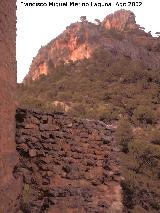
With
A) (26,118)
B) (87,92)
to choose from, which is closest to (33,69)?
(87,92)

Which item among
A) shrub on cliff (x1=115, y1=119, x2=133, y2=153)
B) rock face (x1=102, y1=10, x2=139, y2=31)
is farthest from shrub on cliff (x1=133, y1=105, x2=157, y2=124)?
rock face (x1=102, y1=10, x2=139, y2=31)

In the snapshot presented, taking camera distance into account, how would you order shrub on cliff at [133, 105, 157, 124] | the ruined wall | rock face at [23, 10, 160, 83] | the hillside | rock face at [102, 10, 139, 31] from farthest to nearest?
rock face at [102, 10, 139, 31] < rock face at [23, 10, 160, 83] < shrub on cliff at [133, 105, 157, 124] < the hillside < the ruined wall

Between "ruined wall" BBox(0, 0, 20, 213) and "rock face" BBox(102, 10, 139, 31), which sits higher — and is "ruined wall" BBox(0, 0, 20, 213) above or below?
below

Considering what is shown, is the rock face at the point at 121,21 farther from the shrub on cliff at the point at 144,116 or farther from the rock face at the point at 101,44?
the shrub on cliff at the point at 144,116

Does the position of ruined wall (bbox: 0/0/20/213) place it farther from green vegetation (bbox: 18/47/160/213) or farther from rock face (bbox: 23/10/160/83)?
rock face (bbox: 23/10/160/83)

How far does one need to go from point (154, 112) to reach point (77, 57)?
1686 centimetres

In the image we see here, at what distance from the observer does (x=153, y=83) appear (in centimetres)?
2203

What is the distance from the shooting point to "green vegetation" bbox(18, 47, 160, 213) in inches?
364

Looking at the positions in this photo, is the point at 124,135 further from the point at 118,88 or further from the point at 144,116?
the point at 118,88

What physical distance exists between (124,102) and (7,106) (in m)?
14.9

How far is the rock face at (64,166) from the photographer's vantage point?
459 cm

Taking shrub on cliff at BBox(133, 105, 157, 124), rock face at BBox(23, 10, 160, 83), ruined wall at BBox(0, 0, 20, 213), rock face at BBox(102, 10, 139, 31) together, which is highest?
rock face at BBox(102, 10, 139, 31)

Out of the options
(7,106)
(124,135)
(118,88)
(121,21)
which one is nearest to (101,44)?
(121,21)

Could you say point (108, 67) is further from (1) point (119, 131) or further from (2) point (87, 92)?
(1) point (119, 131)
